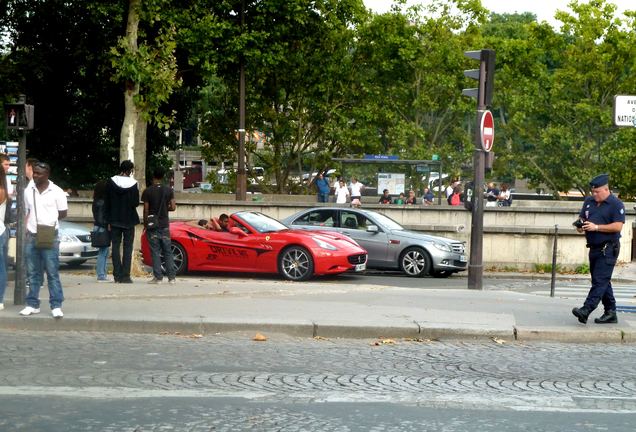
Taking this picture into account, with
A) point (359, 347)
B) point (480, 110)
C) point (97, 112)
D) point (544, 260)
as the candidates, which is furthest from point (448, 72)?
point (359, 347)

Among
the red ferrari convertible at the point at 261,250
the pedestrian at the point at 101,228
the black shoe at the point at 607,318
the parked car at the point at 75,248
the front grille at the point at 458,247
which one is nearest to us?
the black shoe at the point at 607,318

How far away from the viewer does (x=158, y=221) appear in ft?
53.0

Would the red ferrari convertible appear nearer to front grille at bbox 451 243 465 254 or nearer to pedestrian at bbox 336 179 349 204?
front grille at bbox 451 243 465 254

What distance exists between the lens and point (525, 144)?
50125 mm

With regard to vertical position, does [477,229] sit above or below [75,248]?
above

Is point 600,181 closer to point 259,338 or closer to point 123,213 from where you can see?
point 259,338

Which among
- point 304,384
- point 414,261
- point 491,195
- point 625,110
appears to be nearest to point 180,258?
point 414,261

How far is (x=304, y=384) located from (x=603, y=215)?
4.65 meters

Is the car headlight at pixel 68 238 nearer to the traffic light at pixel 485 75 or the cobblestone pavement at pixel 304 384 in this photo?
the traffic light at pixel 485 75

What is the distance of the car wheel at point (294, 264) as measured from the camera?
64.2 feet

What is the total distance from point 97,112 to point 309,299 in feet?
92.9

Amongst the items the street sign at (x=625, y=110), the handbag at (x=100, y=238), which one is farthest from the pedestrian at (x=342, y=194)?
the street sign at (x=625, y=110)

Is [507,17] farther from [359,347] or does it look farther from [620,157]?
[359,347]

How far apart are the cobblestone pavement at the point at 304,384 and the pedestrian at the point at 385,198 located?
73.7ft
